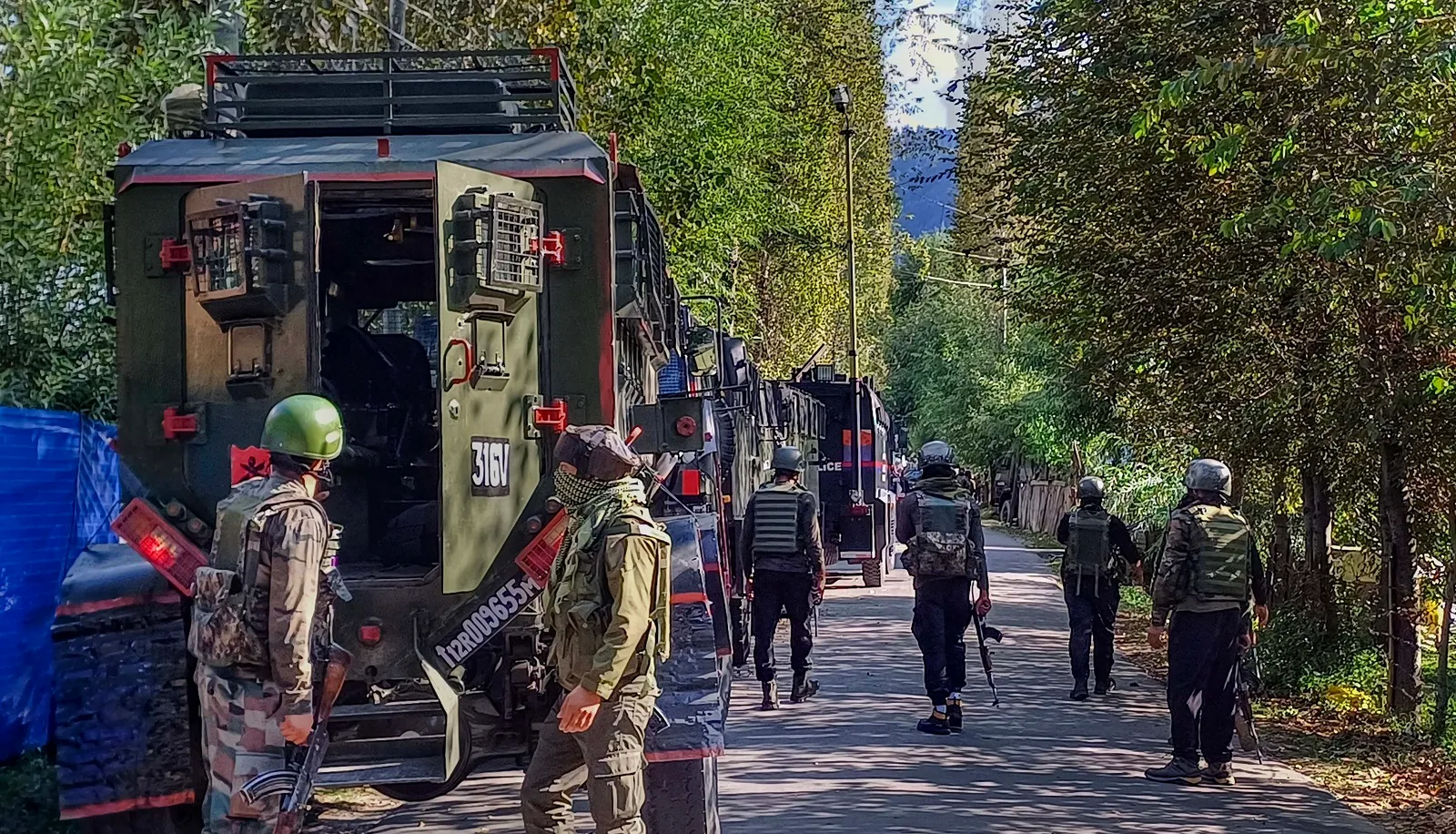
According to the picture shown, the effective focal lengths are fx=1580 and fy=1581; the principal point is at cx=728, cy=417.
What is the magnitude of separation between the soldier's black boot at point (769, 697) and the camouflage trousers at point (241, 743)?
663 cm

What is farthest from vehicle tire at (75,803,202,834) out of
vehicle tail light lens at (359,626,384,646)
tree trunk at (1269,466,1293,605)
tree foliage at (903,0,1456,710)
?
tree trunk at (1269,466,1293,605)

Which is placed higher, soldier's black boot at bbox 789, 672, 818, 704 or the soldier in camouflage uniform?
the soldier in camouflage uniform

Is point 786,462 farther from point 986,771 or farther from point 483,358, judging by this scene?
point 483,358

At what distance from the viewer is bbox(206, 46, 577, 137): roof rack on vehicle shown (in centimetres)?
738

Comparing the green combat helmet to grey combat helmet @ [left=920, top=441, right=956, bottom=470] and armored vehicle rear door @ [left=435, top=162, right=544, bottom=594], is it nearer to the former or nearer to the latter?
armored vehicle rear door @ [left=435, top=162, right=544, bottom=594]

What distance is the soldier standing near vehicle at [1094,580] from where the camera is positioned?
12.5 metres

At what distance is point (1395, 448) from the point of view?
1057cm

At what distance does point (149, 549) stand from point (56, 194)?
18.1 ft

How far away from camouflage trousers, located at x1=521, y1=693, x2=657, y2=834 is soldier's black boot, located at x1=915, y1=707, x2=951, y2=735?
5.17 m

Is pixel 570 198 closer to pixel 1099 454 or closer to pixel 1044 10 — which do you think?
pixel 1044 10

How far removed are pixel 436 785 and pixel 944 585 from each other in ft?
17.7

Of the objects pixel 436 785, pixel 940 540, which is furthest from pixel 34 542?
pixel 940 540

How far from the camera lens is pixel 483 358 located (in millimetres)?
6273

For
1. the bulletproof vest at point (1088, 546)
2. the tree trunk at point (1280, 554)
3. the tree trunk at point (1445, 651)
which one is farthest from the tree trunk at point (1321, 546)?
the tree trunk at point (1445, 651)
